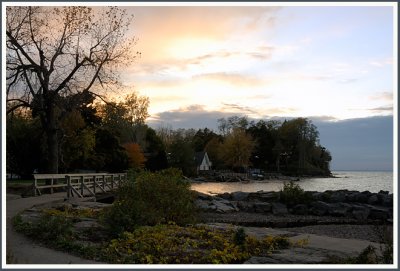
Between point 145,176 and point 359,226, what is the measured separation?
10.1 metres

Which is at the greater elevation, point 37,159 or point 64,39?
point 64,39

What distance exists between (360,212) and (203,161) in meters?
70.2

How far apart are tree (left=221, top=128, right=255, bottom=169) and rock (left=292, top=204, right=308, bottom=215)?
5890cm

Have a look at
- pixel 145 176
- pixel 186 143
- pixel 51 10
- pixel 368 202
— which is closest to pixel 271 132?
pixel 186 143

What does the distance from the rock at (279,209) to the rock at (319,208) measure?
4.49 feet

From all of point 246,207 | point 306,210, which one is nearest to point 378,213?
point 306,210

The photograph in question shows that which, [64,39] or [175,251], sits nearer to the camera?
[175,251]

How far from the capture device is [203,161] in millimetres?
91500

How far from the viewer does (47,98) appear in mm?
23547

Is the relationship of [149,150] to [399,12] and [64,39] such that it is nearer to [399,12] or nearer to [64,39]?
[64,39]

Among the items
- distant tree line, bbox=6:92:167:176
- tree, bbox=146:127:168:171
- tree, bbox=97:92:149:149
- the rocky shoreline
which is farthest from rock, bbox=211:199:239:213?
tree, bbox=97:92:149:149

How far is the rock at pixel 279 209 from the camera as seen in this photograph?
2223cm

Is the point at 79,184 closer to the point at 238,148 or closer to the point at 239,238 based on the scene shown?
the point at 239,238

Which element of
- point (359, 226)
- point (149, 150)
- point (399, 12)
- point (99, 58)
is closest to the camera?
point (399, 12)
